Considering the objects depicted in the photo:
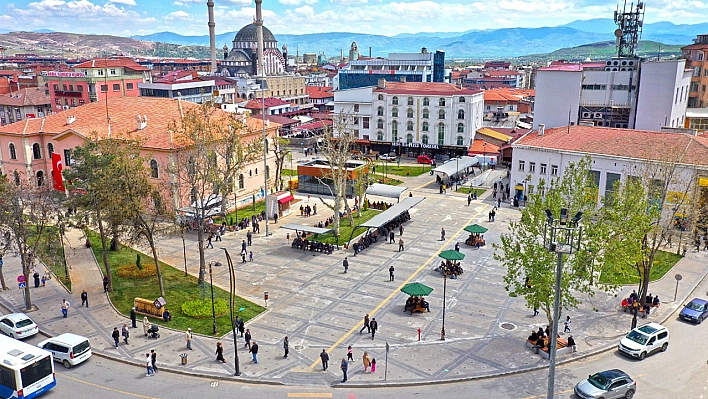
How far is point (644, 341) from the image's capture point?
92.4 feet

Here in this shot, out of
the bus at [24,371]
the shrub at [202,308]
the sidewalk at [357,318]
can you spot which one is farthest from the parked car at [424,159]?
the bus at [24,371]

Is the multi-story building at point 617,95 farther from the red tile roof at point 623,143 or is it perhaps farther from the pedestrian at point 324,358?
the pedestrian at point 324,358

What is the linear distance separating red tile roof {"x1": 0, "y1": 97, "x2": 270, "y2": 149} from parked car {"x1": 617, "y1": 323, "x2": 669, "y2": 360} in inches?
1528

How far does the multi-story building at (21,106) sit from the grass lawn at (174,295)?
61673 millimetres

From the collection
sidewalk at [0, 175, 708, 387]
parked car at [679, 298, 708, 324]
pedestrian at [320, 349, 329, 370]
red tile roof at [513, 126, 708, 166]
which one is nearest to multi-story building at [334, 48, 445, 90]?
red tile roof at [513, 126, 708, 166]

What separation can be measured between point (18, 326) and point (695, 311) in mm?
39508

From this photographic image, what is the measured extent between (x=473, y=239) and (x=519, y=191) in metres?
17.4

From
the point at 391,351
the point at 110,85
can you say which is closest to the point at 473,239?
the point at 391,351

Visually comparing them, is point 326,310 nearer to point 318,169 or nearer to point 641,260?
point 641,260

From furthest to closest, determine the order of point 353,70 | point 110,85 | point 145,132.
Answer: point 353,70 → point 110,85 → point 145,132

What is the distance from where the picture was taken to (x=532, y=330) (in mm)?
31047

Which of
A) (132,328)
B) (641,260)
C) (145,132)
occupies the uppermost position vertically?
(145,132)

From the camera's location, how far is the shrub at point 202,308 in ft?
107

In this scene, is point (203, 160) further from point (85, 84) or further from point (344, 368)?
point (85, 84)
